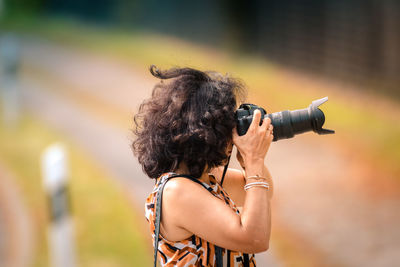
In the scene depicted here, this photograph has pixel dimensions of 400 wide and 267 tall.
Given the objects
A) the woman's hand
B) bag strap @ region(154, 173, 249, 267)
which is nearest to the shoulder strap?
bag strap @ region(154, 173, 249, 267)

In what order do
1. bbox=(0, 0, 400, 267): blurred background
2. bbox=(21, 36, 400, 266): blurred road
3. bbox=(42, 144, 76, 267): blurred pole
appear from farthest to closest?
bbox=(0, 0, 400, 267): blurred background → bbox=(21, 36, 400, 266): blurred road → bbox=(42, 144, 76, 267): blurred pole

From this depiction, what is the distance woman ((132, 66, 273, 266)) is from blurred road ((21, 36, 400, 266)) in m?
1.59

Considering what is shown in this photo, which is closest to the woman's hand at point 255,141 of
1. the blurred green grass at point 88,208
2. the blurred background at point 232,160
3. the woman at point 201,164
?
the woman at point 201,164

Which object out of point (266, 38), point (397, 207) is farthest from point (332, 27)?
point (397, 207)

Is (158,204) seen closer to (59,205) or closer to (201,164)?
(201,164)

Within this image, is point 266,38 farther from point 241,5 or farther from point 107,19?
point 107,19

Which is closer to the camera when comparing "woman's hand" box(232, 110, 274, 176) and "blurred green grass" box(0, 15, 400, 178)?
"woman's hand" box(232, 110, 274, 176)

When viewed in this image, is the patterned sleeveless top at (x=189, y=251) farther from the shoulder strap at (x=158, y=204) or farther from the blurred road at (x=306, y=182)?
the blurred road at (x=306, y=182)

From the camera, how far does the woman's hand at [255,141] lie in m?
1.48

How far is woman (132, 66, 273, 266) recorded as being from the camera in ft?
4.63

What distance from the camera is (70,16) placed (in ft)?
40.5

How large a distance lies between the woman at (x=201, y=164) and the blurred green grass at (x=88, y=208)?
302cm

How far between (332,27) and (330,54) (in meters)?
0.36

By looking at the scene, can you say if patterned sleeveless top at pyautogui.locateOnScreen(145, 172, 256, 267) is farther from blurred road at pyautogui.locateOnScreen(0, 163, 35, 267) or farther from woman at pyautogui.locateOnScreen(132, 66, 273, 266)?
blurred road at pyautogui.locateOnScreen(0, 163, 35, 267)
